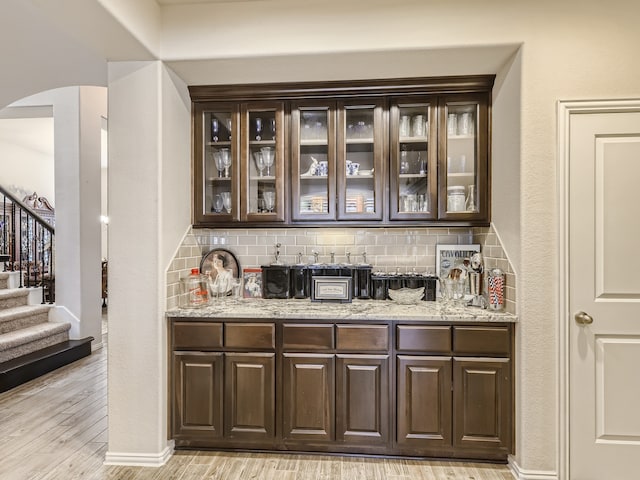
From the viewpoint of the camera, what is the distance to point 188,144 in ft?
9.05

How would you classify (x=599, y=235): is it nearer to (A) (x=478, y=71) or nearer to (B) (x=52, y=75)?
(A) (x=478, y=71)

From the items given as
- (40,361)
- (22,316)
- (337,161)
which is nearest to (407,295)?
(337,161)

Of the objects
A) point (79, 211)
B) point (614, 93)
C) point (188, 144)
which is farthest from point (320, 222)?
point (79, 211)

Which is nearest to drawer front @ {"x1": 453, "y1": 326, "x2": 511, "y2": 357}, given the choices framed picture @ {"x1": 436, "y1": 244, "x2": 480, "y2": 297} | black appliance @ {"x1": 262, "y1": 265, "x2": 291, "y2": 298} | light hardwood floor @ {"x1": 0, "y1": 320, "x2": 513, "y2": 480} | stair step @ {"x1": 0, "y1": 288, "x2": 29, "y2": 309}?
framed picture @ {"x1": 436, "y1": 244, "x2": 480, "y2": 297}

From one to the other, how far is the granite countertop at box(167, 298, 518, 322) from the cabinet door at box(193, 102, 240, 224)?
0.71 metres

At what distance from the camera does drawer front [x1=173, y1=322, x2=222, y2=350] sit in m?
2.45

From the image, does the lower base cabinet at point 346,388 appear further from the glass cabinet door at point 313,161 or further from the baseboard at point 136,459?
the glass cabinet door at point 313,161

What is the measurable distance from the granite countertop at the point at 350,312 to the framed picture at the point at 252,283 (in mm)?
320

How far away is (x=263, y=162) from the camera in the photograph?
280 cm

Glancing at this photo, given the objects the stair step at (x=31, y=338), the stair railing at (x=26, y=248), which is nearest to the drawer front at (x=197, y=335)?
the stair step at (x=31, y=338)

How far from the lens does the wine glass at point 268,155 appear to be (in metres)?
2.80

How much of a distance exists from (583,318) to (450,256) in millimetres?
977

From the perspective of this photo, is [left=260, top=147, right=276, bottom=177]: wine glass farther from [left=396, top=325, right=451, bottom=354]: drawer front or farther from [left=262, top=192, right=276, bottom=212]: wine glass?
[left=396, top=325, right=451, bottom=354]: drawer front

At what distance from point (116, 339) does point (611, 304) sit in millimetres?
3066
